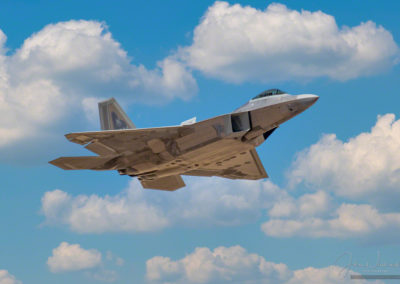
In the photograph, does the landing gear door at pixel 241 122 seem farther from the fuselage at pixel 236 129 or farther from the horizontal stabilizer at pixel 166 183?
the horizontal stabilizer at pixel 166 183

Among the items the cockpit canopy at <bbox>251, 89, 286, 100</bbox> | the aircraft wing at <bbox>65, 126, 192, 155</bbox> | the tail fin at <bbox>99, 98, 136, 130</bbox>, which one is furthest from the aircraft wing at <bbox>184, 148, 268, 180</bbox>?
the tail fin at <bbox>99, 98, 136, 130</bbox>

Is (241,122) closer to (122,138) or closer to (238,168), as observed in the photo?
(122,138)

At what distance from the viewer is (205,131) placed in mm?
39219

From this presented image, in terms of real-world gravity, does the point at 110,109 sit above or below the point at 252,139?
above

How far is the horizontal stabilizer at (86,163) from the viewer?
141 feet

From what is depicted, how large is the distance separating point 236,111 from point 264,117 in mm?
2329

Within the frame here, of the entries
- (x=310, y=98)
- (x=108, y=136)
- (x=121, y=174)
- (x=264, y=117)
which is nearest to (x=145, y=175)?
(x=121, y=174)

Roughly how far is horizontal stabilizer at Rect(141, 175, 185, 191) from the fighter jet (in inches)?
29.6

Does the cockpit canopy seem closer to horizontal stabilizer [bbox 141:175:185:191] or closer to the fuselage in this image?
the fuselage

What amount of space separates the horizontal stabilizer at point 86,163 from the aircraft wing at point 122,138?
0.65m

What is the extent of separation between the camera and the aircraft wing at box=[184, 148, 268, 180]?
46.4 meters

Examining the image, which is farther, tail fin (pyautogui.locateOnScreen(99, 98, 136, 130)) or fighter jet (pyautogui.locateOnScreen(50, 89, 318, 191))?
tail fin (pyautogui.locateOnScreen(99, 98, 136, 130))

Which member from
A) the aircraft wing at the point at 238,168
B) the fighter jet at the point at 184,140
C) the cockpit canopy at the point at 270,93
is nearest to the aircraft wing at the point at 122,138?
the fighter jet at the point at 184,140

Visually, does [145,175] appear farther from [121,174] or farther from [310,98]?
[310,98]
